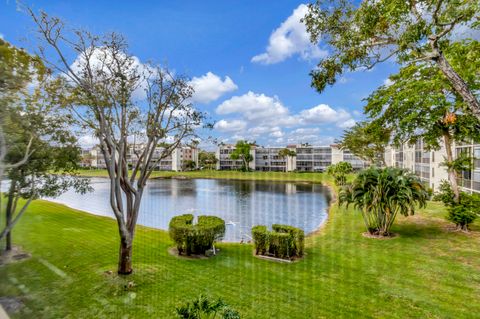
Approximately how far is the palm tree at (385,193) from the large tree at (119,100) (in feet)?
16.0

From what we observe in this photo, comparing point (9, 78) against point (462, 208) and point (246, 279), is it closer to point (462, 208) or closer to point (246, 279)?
point (246, 279)

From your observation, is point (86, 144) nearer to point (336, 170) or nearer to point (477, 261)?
point (477, 261)

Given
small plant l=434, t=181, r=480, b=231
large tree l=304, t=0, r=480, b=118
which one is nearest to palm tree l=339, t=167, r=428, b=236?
small plant l=434, t=181, r=480, b=231

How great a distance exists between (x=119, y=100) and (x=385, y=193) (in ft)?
21.9

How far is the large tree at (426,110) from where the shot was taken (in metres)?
7.00

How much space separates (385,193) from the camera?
7.03 meters

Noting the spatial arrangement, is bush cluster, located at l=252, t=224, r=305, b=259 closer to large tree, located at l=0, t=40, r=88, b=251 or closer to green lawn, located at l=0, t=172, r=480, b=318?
green lawn, located at l=0, t=172, r=480, b=318

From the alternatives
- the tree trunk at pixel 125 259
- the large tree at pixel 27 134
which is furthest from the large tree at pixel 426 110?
the large tree at pixel 27 134

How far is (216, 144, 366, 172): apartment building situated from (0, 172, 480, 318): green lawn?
42.1 meters

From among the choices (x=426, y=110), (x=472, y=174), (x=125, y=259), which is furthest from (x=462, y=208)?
(x=125, y=259)

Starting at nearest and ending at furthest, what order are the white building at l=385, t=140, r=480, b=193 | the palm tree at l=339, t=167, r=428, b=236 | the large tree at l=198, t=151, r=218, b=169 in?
the palm tree at l=339, t=167, r=428, b=236, the white building at l=385, t=140, r=480, b=193, the large tree at l=198, t=151, r=218, b=169

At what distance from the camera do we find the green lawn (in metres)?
3.31

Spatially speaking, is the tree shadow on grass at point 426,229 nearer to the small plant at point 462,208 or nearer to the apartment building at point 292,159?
the small plant at point 462,208

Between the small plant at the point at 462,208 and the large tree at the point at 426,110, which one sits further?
the small plant at the point at 462,208
